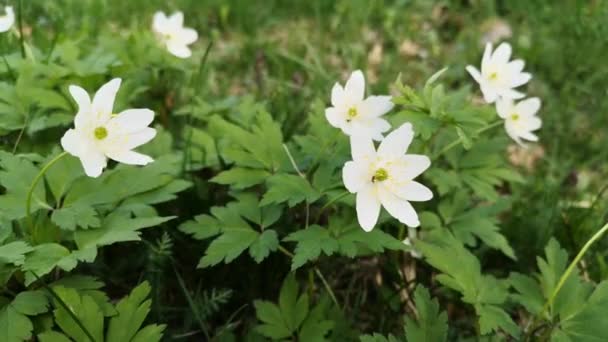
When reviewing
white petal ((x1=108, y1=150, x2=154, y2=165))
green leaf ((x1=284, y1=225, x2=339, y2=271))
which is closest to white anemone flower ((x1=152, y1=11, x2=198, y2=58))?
white petal ((x1=108, y1=150, x2=154, y2=165))

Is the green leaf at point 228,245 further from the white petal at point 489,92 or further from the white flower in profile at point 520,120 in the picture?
the white flower in profile at point 520,120

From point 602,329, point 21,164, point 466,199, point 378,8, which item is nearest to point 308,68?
point 378,8

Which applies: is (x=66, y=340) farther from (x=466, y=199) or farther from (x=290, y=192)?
(x=466, y=199)

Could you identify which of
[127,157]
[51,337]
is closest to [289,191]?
[127,157]

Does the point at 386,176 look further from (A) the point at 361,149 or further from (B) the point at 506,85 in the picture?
(B) the point at 506,85

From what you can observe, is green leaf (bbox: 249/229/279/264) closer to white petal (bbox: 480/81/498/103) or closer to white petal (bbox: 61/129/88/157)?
white petal (bbox: 61/129/88/157)

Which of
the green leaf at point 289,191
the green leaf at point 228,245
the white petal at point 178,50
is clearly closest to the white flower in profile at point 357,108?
the green leaf at point 289,191
